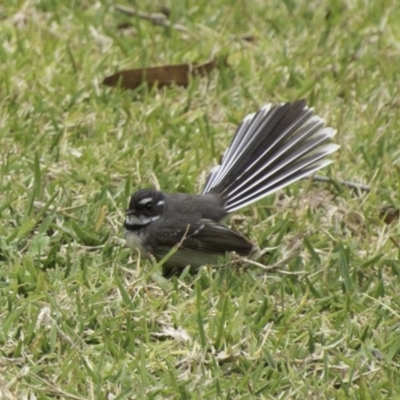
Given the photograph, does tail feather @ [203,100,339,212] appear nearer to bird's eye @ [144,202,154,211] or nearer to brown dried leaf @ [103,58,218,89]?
bird's eye @ [144,202,154,211]

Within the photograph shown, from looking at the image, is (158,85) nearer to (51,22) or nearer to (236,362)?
(51,22)

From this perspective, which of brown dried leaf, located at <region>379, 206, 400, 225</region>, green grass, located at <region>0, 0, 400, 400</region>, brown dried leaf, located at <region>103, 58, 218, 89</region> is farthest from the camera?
→ brown dried leaf, located at <region>103, 58, 218, 89</region>

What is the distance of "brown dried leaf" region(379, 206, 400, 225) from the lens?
6.34m

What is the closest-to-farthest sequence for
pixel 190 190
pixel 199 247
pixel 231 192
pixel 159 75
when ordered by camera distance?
pixel 199 247 → pixel 231 192 → pixel 190 190 → pixel 159 75

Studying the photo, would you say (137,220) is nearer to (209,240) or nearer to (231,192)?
(209,240)

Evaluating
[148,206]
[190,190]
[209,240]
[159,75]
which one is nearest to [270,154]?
[190,190]

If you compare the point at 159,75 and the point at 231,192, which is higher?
the point at 231,192

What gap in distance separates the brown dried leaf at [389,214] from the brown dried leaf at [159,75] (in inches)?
74.6

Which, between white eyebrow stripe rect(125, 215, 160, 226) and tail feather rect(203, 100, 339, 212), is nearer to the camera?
white eyebrow stripe rect(125, 215, 160, 226)

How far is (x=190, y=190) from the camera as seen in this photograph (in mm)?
6492

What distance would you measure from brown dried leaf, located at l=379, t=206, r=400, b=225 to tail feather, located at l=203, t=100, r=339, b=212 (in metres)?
0.48

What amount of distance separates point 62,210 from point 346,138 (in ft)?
6.70

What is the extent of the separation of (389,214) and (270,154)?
2.55 ft

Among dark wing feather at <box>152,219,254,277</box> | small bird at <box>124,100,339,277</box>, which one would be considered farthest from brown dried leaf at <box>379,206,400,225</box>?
dark wing feather at <box>152,219,254,277</box>
